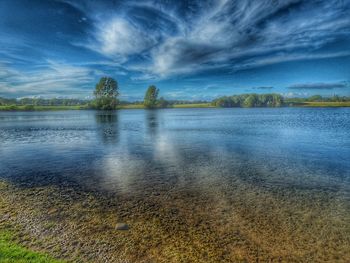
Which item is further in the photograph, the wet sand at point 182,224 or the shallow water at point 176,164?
the shallow water at point 176,164

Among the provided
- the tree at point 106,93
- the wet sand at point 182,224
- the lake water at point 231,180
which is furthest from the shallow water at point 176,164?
the tree at point 106,93

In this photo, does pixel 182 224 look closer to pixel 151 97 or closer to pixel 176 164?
pixel 176 164

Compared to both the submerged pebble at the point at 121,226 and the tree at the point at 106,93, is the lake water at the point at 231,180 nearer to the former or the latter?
the submerged pebble at the point at 121,226

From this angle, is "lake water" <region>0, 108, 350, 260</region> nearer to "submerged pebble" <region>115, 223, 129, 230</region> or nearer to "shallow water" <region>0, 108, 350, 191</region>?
"shallow water" <region>0, 108, 350, 191</region>

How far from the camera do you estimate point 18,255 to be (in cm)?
641

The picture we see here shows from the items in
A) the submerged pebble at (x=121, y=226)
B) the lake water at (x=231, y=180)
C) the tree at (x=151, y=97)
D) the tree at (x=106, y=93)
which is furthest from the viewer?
the tree at (x=151, y=97)

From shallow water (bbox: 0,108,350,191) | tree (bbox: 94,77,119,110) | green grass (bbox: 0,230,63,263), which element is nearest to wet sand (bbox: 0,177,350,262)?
green grass (bbox: 0,230,63,263)

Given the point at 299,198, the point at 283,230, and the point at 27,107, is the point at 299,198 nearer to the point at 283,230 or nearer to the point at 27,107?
the point at 283,230

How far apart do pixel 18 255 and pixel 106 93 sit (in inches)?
5672

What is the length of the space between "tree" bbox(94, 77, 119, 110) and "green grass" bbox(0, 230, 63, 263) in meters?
141

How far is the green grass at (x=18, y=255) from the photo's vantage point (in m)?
6.11

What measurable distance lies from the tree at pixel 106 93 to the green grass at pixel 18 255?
461 feet

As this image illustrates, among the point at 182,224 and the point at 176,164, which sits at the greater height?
the point at 182,224

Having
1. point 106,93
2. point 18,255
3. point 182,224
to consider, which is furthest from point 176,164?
point 106,93
